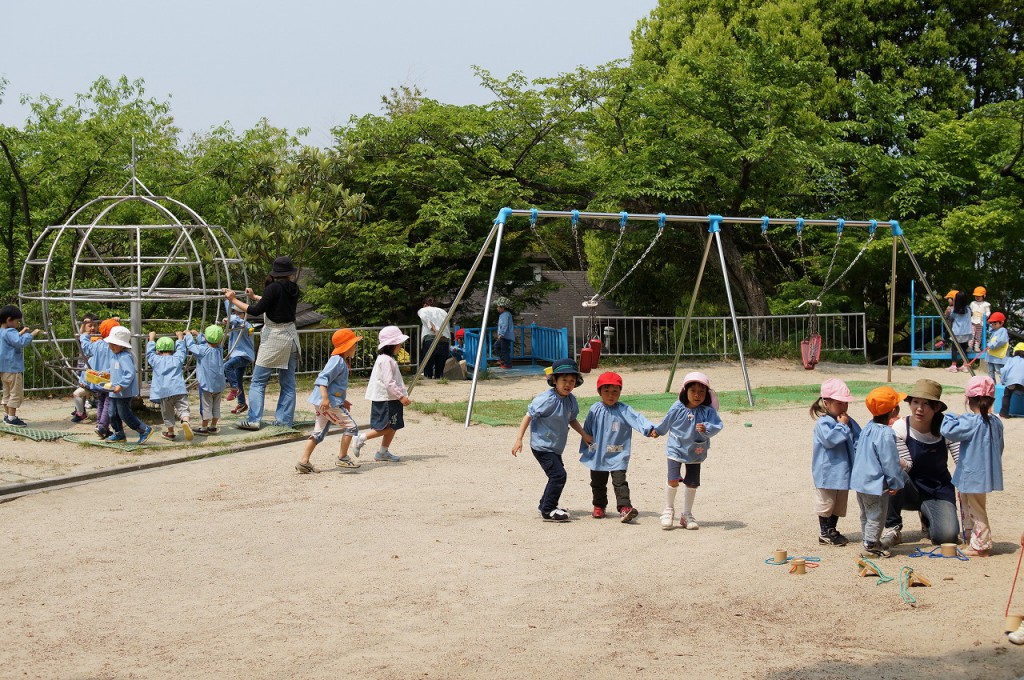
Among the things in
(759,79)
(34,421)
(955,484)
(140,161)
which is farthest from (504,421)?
(140,161)

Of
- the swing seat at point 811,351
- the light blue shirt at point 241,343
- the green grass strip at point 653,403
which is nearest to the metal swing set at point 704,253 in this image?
the swing seat at point 811,351

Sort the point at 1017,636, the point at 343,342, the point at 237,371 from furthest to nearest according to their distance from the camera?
1. the point at 237,371
2. the point at 343,342
3. the point at 1017,636

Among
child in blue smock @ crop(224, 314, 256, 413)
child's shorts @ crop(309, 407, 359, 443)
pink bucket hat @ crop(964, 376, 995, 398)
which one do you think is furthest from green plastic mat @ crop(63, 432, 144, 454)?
pink bucket hat @ crop(964, 376, 995, 398)

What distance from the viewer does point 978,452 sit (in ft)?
24.1

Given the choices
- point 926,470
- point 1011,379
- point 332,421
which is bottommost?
point 926,470

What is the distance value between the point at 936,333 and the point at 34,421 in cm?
1917

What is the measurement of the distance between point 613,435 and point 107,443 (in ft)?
21.1

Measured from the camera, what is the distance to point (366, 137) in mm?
21953

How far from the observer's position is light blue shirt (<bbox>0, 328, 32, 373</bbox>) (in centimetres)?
1348

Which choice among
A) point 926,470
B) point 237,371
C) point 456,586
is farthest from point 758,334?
point 456,586

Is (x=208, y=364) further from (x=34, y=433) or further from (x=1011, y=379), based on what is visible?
(x=1011, y=379)

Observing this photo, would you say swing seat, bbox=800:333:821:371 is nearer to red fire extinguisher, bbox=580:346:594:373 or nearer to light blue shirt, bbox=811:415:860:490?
red fire extinguisher, bbox=580:346:594:373

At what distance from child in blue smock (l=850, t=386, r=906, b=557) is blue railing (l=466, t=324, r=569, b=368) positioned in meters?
14.4

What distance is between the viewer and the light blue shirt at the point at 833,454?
301 inches
